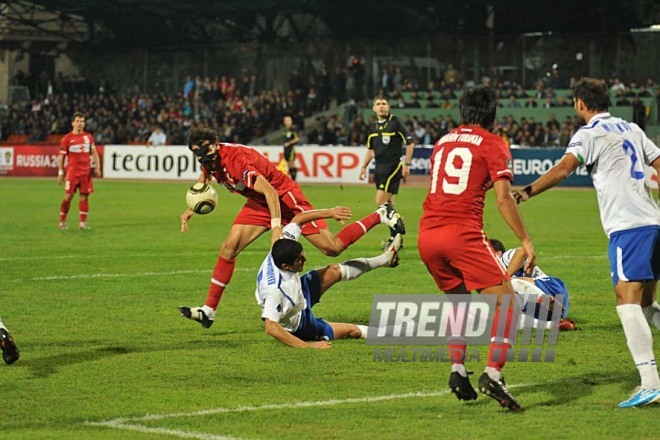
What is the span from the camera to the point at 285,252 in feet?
31.2

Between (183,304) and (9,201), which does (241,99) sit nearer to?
(9,201)

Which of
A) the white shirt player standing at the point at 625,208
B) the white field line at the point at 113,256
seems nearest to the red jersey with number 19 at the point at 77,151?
the white field line at the point at 113,256

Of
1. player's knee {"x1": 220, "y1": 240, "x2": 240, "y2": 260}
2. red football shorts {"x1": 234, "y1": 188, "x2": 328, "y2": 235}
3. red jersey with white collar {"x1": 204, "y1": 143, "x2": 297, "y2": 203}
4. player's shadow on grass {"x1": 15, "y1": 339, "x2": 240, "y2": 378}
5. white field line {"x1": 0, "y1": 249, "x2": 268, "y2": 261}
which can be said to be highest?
red jersey with white collar {"x1": 204, "y1": 143, "x2": 297, "y2": 203}

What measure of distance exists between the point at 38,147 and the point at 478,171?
1638 inches

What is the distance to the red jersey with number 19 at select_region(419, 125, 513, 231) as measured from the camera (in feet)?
23.9

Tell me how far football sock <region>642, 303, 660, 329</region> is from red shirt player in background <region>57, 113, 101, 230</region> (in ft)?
53.1

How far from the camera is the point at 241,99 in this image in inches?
2042

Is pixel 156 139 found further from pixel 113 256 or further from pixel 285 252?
pixel 285 252

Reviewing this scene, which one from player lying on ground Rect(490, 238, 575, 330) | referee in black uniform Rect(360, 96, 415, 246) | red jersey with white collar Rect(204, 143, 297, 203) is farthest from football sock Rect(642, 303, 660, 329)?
referee in black uniform Rect(360, 96, 415, 246)

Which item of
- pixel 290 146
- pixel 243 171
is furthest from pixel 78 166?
pixel 290 146

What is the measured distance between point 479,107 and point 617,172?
1062 mm

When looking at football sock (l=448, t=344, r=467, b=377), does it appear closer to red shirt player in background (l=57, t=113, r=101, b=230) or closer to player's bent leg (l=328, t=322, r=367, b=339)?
player's bent leg (l=328, t=322, r=367, b=339)

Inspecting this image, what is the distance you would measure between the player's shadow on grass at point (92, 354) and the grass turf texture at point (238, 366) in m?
0.02

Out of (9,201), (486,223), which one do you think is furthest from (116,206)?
(486,223)
